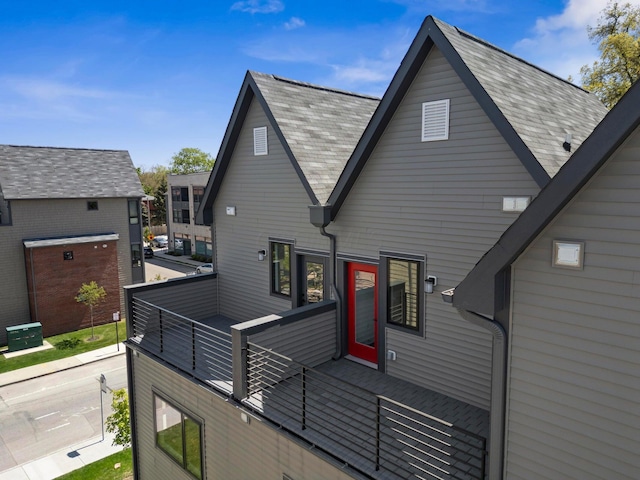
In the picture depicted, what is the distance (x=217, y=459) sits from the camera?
28.5 ft

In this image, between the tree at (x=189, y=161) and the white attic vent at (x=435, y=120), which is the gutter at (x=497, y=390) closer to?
the white attic vent at (x=435, y=120)

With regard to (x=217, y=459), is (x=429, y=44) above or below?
above

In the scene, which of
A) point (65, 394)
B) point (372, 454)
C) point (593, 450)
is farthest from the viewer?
point (65, 394)

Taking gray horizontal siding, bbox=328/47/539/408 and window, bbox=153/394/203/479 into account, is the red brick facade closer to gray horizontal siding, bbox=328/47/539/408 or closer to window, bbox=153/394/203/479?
window, bbox=153/394/203/479

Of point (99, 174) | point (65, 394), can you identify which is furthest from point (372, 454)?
point (99, 174)

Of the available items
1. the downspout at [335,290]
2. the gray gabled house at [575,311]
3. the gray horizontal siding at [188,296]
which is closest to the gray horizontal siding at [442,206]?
the downspout at [335,290]

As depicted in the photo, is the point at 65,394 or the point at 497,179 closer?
the point at 497,179

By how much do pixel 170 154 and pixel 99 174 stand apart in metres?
66.9

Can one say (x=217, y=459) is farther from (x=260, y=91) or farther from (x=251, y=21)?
(x=251, y=21)

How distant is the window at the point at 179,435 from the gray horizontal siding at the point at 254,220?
325 cm

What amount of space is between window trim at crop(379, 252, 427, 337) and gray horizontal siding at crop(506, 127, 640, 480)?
352 cm

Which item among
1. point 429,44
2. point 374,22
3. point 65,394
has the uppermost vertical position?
point 374,22

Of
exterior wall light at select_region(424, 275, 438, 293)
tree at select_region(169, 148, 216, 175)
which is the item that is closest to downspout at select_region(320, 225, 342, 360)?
exterior wall light at select_region(424, 275, 438, 293)

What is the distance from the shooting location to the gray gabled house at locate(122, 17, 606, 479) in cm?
678
